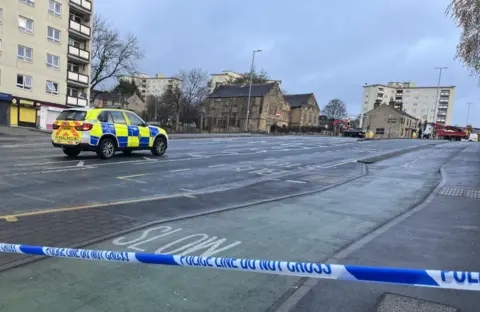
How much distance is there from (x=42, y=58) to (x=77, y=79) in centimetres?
567

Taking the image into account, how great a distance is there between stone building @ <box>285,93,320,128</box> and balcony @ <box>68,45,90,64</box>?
5997 centimetres

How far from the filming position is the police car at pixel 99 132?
13406 mm

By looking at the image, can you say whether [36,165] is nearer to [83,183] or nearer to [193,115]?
[83,183]

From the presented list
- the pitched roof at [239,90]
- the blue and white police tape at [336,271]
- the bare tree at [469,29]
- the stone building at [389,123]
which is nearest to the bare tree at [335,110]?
the stone building at [389,123]

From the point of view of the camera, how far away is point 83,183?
9320mm

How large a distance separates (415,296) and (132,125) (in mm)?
13099

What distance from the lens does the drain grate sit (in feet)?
32.6

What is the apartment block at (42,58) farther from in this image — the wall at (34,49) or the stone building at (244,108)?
the stone building at (244,108)

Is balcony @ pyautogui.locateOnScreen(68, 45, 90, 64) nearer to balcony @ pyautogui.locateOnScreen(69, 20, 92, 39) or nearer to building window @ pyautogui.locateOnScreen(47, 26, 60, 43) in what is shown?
balcony @ pyautogui.locateOnScreen(69, 20, 92, 39)

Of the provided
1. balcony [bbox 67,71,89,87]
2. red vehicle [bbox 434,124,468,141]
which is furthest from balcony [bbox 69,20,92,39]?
red vehicle [bbox 434,124,468,141]

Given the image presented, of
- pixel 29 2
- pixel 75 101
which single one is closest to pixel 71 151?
pixel 29 2

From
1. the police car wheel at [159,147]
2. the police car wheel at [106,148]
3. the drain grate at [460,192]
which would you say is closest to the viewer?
the drain grate at [460,192]

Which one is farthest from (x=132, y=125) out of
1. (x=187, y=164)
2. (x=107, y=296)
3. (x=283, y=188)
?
(x=107, y=296)

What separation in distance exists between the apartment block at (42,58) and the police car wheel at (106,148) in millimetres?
28490
